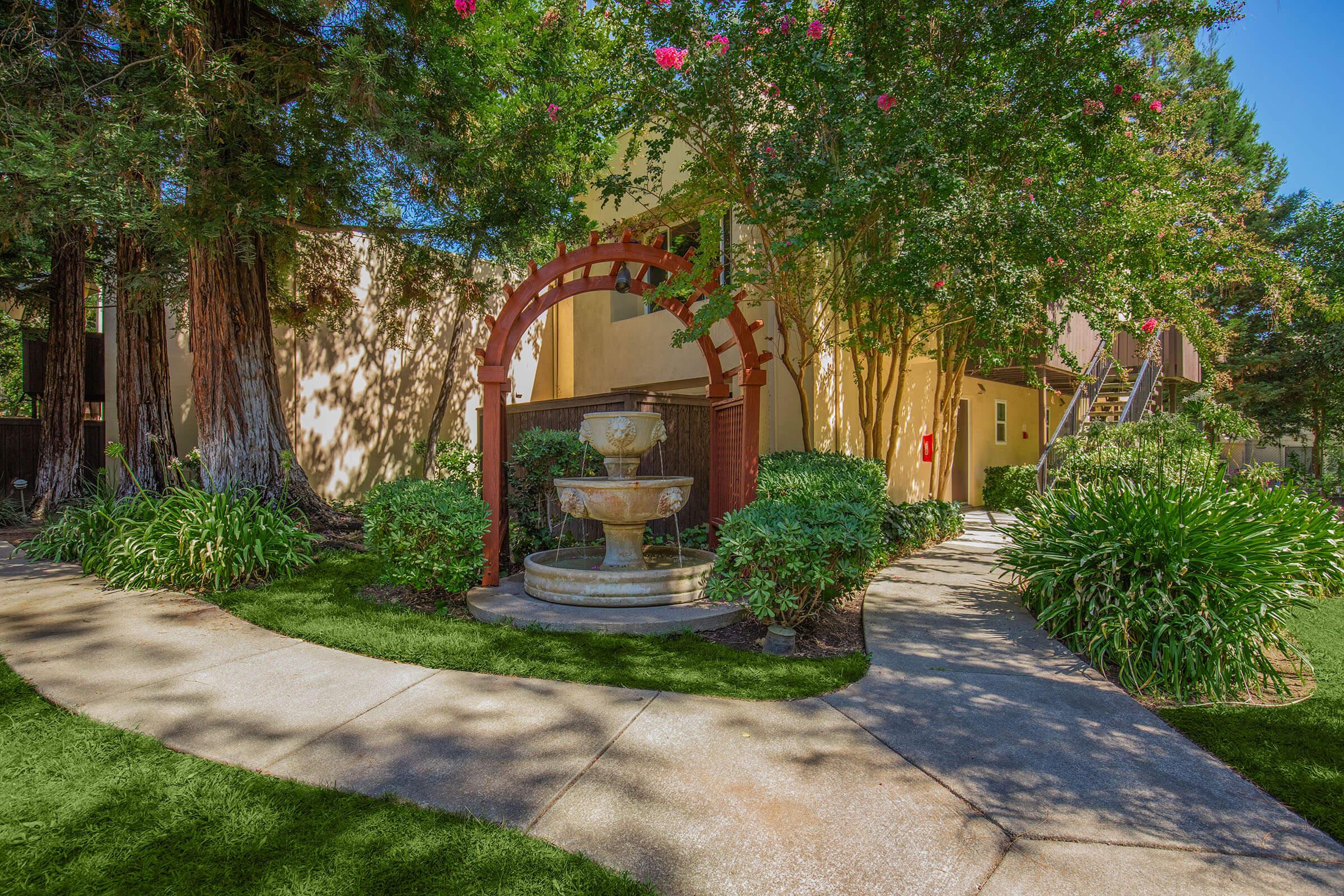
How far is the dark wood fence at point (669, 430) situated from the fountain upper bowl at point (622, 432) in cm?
182

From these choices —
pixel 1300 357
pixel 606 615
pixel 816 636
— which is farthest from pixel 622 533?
pixel 1300 357

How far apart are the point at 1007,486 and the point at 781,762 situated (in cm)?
1188

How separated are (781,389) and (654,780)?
763 centimetres

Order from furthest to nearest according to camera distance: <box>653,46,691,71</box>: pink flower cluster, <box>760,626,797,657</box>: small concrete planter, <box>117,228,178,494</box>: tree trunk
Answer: <box>117,228,178,494</box>: tree trunk → <box>653,46,691,71</box>: pink flower cluster → <box>760,626,797,657</box>: small concrete planter

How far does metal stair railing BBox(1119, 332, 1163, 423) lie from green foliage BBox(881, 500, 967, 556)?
12.7ft

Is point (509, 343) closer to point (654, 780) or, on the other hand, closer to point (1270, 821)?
point (654, 780)

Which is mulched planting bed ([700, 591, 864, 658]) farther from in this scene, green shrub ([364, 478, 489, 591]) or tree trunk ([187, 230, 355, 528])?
tree trunk ([187, 230, 355, 528])

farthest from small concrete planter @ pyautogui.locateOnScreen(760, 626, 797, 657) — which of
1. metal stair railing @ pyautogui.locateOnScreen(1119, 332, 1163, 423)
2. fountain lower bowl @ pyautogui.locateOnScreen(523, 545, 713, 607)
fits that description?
metal stair railing @ pyautogui.locateOnScreen(1119, 332, 1163, 423)

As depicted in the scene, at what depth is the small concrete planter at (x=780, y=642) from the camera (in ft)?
14.7

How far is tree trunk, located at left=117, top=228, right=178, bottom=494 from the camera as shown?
29.5 ft

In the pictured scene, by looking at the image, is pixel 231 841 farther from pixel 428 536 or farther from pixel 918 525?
pixel 918 525

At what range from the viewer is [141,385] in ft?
29.8

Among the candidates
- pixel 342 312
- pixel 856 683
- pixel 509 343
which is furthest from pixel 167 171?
pixel 856 683

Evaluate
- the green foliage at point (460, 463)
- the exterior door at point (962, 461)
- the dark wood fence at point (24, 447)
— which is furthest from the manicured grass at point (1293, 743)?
the dark wood fence at point (24, 447)
